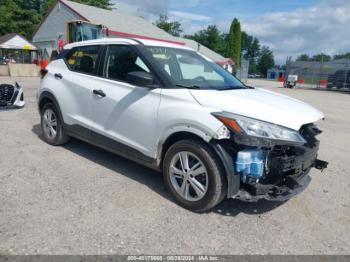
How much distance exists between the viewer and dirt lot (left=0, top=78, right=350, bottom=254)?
9.52ft

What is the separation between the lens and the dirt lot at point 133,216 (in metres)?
2.90

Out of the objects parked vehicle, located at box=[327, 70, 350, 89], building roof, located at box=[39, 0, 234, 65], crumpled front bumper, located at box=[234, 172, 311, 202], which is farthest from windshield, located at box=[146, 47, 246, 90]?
parked vehicle, located at box=[327, 70, 350, 89]

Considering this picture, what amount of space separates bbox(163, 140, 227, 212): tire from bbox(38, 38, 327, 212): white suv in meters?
0.01

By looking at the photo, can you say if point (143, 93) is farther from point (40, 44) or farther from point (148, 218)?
point (40, 44)

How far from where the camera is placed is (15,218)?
126 inches

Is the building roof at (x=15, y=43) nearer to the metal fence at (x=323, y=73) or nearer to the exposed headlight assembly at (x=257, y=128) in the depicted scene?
the metal fence at (x=323, y=73)

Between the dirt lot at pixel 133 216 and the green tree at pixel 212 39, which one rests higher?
the green tree at pixel 212 39

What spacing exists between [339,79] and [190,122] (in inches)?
1256

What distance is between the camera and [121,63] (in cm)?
431

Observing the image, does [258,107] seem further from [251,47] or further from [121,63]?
[251,47]

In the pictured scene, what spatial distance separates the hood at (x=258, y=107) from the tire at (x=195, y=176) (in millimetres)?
460

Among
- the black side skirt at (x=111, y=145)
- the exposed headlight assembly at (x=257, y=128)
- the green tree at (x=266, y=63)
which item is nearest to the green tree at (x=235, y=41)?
the green tree at (x=266, y=63)

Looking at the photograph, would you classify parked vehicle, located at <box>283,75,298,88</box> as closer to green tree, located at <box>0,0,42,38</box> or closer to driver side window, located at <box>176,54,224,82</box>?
driver side window, located at <box>176,54,224,82</box>

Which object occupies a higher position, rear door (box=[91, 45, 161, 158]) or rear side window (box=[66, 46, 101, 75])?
rear side window (box=[66, 46, 101, 75])
